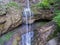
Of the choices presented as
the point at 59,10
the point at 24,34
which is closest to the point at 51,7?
the point at 24,34

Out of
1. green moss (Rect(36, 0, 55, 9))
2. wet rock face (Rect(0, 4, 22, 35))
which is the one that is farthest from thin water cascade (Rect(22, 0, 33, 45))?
green moss (Rect(36, 0, 55, 9))

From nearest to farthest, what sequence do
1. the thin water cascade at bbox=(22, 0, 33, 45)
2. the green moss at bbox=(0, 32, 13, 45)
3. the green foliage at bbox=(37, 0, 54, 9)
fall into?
the green moss at bbox=(0, 32, 13, 45)
the thin water cascade at bbox=(22, 0, 33, 45)
the green foliage at bbox=(37, 0, 54, 9)

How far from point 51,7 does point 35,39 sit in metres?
1.86

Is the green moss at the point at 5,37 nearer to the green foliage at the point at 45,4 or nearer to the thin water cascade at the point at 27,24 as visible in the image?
the thin water cascade at the point at 27,24

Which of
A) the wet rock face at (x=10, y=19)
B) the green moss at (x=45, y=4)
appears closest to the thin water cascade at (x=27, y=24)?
the wet rock face at (x=10, y=19)

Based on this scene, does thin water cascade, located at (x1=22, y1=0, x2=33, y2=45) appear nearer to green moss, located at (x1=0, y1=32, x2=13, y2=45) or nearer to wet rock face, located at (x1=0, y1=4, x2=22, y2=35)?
wet rock face, located at (x1=0, y1=4, x2=22, y2=35)

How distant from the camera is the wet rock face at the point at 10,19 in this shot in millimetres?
8545

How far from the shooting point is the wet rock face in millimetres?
8545

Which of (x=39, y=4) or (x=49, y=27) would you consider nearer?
(x=49, y=27)

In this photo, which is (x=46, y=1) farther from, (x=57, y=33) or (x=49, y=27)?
(x=57, y=33)

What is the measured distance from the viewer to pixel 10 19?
8.69m

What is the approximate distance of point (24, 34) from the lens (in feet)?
28.0

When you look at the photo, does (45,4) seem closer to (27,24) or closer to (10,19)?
(27,24)

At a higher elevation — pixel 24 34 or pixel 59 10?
pixel 59 10
